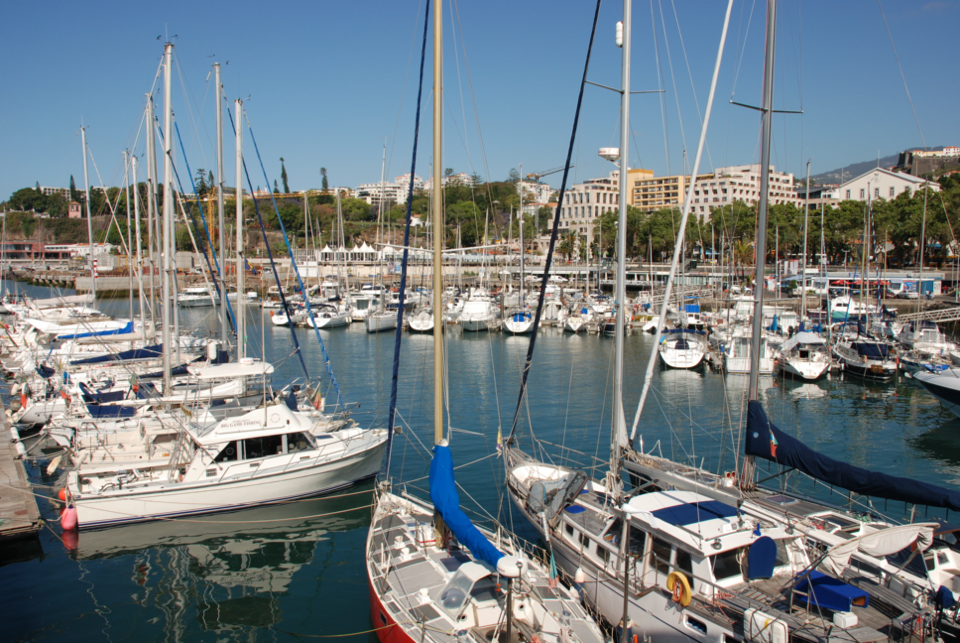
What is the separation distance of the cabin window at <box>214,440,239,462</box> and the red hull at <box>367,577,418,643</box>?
25.4ft

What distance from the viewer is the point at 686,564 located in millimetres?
9078

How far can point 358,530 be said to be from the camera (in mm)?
15352

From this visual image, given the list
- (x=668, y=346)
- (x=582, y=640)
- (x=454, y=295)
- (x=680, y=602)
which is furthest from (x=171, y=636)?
(x=454, y=295)

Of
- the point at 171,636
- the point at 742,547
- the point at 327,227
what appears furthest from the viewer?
the point at 327,227

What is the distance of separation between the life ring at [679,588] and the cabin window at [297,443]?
10.5 metres

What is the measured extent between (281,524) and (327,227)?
429 feet

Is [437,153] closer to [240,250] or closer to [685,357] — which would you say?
[240,250]

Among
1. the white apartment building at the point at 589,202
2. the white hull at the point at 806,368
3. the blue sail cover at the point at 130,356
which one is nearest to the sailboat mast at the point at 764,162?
the blue sail cover at the point at 130,356

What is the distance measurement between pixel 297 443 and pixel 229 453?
1.67 meters

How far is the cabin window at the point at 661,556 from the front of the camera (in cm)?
928

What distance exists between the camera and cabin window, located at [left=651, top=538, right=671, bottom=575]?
365 inches

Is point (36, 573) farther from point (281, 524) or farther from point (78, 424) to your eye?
point (78, 424)

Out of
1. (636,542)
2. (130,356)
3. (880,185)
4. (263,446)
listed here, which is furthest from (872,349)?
(880,185)

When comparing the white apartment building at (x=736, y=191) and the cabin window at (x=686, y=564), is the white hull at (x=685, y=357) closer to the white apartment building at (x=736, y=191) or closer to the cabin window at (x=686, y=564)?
the cabin window at (x=686, y=564)
